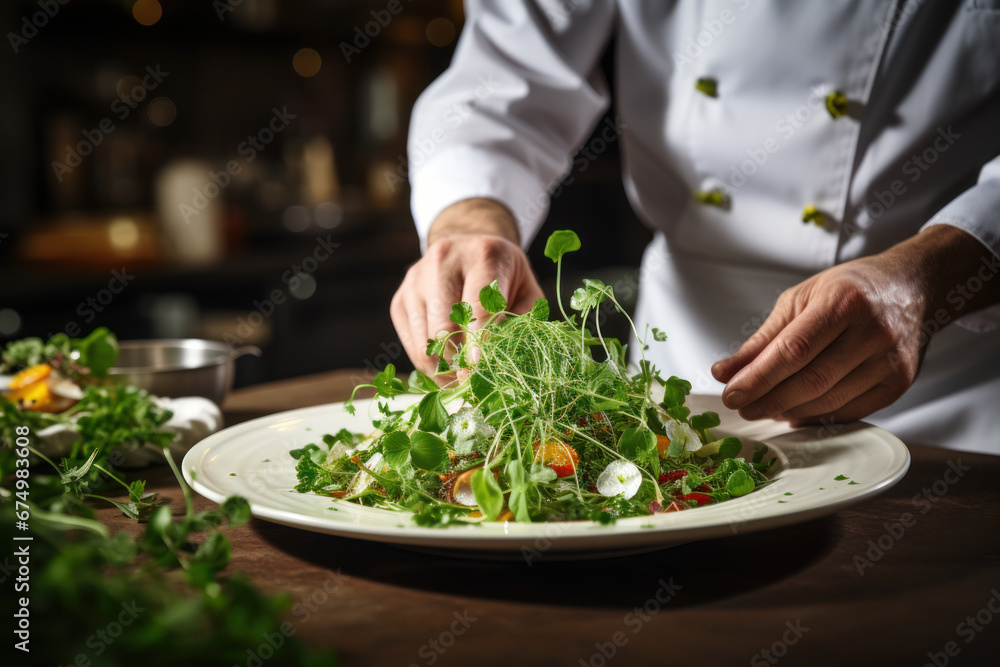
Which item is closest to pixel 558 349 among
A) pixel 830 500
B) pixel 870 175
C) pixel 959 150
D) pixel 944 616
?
pixel 830 500

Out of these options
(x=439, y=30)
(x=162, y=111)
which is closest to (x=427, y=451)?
(x=162, y=111)

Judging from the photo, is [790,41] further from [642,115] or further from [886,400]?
[886,400]

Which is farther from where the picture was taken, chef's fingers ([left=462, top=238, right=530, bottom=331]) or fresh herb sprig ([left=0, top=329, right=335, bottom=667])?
chef's fingers ([left=462, top=238, right=530, bottom=331])

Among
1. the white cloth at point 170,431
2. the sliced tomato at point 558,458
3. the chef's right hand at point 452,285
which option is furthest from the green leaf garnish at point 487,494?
the white cloth at point 170,431

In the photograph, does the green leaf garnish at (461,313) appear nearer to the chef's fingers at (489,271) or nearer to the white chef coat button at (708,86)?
the chef's fingers at (489,271)

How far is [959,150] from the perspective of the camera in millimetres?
1366

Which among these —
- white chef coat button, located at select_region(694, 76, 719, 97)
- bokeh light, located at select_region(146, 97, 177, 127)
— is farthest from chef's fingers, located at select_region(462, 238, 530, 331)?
bokeh light, located at select_region(146, 97, 177, 127)

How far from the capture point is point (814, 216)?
1.39m

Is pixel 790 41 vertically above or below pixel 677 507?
above

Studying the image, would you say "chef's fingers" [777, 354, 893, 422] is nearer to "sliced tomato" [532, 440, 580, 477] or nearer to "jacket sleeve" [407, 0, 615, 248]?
"sliced tomato" [532, 440, 580, 477]

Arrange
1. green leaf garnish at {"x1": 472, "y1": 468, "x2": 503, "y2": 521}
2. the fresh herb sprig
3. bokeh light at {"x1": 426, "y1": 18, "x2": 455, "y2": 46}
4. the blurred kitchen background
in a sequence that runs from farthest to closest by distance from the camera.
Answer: bokeh light at {"x1": 426, "y1": 18, "x2": 455, "y2": 46} < the blurred kitchen background < green leaf garnish at {"x1": 472, "y1": 468, "x2": 503, "y2": 521} < the fresh herb sprig

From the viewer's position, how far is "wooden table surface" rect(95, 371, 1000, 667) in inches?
21.5

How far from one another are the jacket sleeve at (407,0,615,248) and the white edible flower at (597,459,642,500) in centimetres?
74

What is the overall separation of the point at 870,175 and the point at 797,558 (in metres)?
0.92
